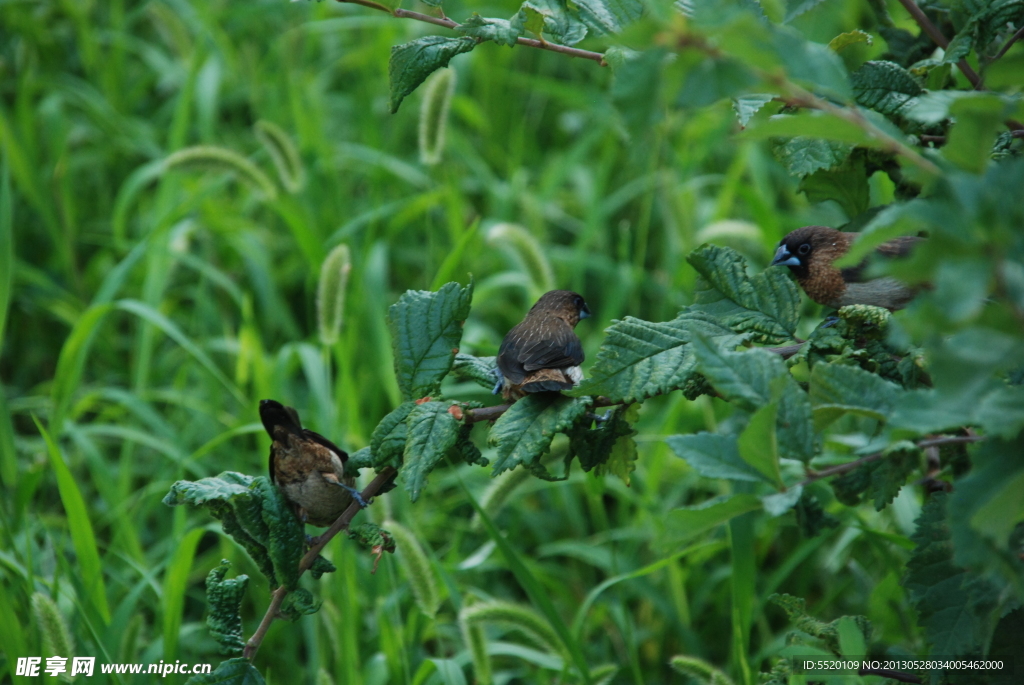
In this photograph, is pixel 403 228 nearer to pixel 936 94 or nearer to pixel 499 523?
pixel 499 523

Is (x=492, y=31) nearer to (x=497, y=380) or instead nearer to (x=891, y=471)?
(x=497, y=380)

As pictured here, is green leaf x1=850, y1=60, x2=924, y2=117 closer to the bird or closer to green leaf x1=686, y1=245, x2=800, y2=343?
green leaf x1=686, y1=245, x2=800, y2=343

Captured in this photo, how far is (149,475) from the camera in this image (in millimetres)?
2947

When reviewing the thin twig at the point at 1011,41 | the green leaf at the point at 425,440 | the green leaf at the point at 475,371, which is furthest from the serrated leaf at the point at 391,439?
the thin twig at the point at 1011,41

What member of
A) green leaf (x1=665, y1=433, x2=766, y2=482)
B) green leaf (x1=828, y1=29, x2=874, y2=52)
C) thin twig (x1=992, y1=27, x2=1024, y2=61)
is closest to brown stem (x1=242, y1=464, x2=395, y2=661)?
green leaf (x1=665, y1=433, x2=766, y2=482)

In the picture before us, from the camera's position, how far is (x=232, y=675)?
4.25 ft

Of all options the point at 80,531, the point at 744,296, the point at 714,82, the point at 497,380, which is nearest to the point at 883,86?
the point at 744,296

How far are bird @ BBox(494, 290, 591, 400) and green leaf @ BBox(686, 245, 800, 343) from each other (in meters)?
0.22

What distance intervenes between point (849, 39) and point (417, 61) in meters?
0.70

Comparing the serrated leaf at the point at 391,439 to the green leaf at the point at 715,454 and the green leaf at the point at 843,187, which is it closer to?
the green leaf at the point at 715,454

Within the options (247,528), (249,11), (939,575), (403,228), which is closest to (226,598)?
(247,528)

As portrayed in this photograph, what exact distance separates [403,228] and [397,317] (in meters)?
2.47

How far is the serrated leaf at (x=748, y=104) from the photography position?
1.27 metres

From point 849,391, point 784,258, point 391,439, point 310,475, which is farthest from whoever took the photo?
point 784,258
